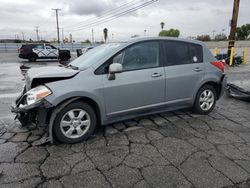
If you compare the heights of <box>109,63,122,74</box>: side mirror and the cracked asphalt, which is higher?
<box>109,63,122,74</box>: side mirror

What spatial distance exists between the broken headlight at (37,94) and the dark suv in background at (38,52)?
16.8 meters

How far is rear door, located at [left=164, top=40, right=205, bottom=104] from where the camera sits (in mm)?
3797

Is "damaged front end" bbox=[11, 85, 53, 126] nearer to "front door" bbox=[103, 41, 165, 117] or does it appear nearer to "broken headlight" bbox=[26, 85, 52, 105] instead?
"broken headlight" bbox=[26, 85, 52, 105]

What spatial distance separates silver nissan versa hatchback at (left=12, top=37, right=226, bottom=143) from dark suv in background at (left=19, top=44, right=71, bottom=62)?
1614 cm

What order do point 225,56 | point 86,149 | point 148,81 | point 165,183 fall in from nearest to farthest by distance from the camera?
point 165,183 → point 86,149 → point 148,81 → point 225,56

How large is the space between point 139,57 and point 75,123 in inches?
62.7

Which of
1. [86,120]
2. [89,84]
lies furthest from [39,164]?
[89,84]

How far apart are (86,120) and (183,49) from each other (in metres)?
2.40

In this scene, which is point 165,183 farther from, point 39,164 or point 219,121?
point 219,121

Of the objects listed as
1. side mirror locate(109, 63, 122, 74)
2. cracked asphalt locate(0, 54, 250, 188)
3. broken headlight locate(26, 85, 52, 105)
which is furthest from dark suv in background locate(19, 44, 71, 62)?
side mirror locate(109, 63, 122, 74)

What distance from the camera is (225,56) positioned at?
14680 mm

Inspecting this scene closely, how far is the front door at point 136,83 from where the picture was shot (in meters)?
3.29

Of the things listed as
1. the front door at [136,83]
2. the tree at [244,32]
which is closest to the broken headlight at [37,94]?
the front door at [136,83]

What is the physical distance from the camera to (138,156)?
2803 mm
